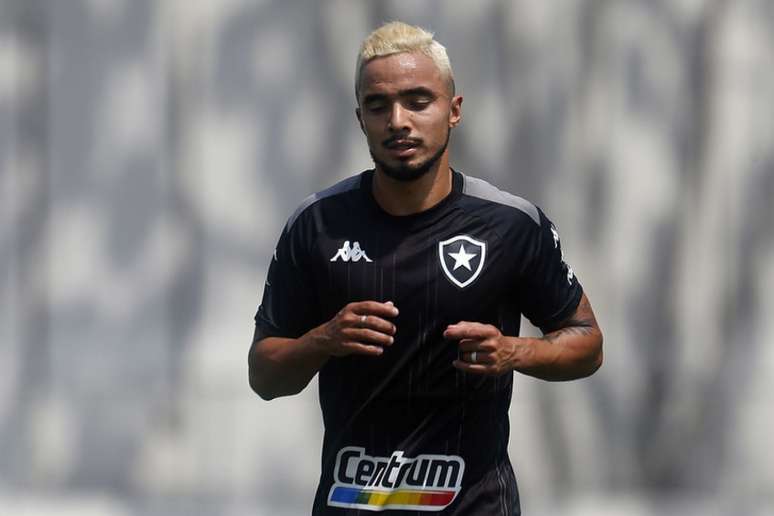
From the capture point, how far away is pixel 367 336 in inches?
154

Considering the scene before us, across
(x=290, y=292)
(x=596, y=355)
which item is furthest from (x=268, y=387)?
(x=596, y=355)

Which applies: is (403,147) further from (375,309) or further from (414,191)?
(375,309)

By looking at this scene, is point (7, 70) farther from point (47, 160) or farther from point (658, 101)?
point (658, 101)

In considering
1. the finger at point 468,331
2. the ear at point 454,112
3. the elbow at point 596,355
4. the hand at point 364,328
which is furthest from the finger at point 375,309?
the elbow at point 596,355

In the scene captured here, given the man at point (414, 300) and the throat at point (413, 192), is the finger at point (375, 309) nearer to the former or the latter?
the man at point (414, 300)

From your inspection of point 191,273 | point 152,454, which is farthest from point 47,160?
point 152,454

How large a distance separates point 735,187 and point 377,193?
4.32 meters

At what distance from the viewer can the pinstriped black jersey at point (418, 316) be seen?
423 centimetres

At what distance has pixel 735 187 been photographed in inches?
324

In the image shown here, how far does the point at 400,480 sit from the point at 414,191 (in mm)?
789

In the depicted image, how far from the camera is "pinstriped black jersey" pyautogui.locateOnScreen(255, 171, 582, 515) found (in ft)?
13.9

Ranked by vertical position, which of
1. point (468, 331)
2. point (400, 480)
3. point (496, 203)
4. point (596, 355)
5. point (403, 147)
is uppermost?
point (403, 147)

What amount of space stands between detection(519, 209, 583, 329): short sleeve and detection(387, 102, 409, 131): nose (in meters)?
0.50

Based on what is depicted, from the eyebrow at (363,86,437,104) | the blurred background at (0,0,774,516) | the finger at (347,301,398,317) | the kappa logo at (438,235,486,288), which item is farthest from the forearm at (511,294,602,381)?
the blurred background at (0,0,774,516)
